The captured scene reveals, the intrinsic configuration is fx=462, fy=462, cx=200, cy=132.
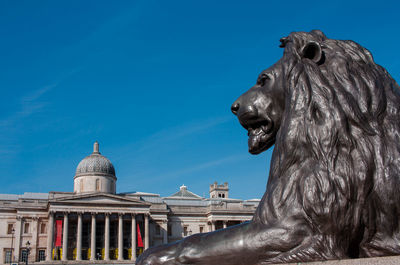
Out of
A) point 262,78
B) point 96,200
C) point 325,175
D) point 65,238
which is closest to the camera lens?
point 325,175

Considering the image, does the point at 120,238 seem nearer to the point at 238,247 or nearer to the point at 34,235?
the point at 34,235

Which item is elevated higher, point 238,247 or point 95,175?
point 95,175

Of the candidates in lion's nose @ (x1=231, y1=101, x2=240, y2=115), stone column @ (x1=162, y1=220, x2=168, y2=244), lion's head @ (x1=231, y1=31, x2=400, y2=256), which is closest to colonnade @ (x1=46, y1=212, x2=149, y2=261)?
stone column @ (x1=162, y1=220, x2=168, y2=244)

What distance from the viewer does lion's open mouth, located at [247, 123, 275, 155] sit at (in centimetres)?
292

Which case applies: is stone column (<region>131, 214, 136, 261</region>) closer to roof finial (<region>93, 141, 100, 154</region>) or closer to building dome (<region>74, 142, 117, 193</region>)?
building dome (<region>74, 142, 117, 193</region>)

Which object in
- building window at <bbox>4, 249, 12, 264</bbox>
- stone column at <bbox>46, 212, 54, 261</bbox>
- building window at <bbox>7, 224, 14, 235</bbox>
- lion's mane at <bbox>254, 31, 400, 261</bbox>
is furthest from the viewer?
building window at <bbox>7, 224, 14, 235</bbox>

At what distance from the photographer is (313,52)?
276cm

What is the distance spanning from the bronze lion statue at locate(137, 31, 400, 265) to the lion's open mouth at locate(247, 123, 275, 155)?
0.19 meters

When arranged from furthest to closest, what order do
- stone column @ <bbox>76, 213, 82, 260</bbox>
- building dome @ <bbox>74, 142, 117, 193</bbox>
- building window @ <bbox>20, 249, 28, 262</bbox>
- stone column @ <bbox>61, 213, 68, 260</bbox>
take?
building dome @ <bbox>74, 142, 117, 193</bbox> < building window @ <bbox>20, 249, 28, 262</bbox> < stone column @ <bbox>76, 213, 82, 260</bbox> < stone column @ <bbox>61, 213, 68, 260</bbox>

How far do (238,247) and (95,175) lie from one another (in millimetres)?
54436

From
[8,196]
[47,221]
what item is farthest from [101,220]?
[8,196]

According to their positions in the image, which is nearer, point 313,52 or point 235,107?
point 313,52

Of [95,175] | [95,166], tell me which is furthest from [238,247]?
[95,166]

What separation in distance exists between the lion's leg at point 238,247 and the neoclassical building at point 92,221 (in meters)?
48.1
